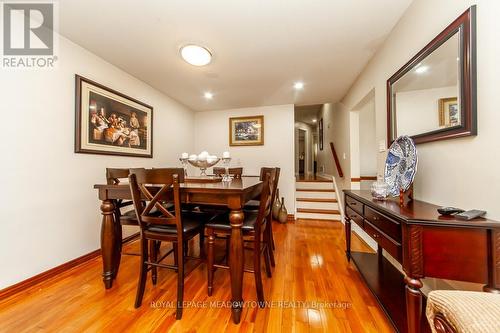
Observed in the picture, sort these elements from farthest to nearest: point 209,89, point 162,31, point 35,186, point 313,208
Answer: point 313,208, point 209,89, point 162,31, point 35,186

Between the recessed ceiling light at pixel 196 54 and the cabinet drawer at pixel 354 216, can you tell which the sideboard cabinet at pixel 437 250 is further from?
the recessed ceiling light at pixel 196 54

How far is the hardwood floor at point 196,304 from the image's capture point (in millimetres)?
1267

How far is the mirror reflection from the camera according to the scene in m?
1.17

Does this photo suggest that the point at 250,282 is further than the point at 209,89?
No

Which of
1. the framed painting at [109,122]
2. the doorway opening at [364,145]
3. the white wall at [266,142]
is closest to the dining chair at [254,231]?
the framed painting at [109,122]

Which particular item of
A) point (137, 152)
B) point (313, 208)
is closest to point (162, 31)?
point (137, 152)

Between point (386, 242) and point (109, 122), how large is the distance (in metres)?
2.97

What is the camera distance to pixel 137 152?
9.30 ft

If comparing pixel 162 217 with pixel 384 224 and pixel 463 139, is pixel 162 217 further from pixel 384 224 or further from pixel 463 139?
pixel 463 139

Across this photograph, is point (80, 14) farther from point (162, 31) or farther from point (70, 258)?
point (70, 258)

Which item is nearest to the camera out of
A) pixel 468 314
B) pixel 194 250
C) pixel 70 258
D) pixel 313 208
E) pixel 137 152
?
pixel 468 314

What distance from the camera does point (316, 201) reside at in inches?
161

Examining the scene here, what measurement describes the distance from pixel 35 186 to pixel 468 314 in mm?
2819

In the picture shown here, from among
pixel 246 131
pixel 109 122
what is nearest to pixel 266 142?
pixel 246 131
